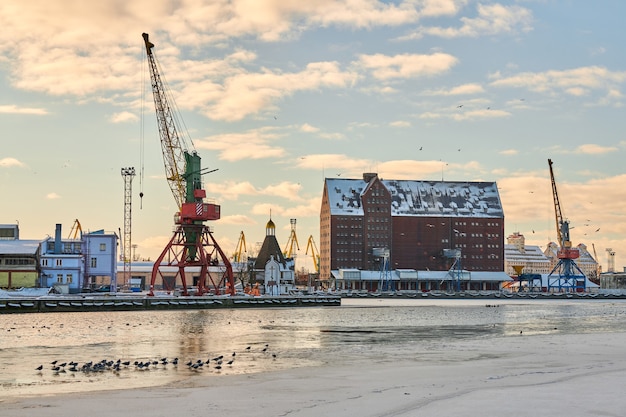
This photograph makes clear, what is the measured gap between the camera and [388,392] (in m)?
27.3

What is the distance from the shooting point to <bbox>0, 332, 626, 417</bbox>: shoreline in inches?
939

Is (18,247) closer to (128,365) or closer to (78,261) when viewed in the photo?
(78,261)

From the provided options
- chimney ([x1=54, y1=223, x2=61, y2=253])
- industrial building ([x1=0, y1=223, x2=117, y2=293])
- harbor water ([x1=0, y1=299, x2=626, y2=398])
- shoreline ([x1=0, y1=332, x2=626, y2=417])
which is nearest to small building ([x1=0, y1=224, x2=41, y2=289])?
industrial building ([x1=0, y1=223, x2=117, y2=293])

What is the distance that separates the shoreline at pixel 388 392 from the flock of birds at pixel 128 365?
4090mm

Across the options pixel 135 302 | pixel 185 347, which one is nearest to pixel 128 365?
pixel 185 347

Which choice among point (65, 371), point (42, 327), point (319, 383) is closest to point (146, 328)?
point (42, 327)

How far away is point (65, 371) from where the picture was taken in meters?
Result: 34.2

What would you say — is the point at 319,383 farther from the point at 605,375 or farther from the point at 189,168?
the point at 189,168

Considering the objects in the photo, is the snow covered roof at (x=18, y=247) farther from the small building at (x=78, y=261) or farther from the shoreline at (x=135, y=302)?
the shoreline at (x=135, y=302)

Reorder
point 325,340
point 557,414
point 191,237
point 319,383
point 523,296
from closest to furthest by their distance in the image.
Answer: point 557,414, point 319,383, point 325,340, point 191,237, point 523,296

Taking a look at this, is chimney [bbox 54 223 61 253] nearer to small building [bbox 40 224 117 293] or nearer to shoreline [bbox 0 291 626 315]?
small building [bbox 40 224 117 293]

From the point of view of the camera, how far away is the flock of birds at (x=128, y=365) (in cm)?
3494

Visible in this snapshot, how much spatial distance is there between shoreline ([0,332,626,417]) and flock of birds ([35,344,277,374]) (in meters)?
4.09

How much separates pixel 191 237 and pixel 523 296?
9012 cm
